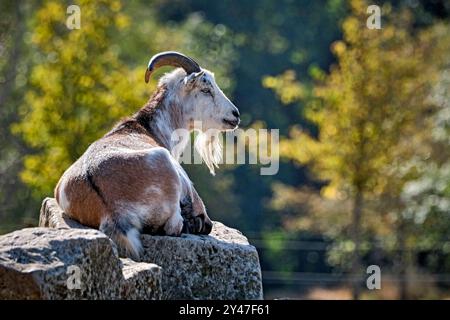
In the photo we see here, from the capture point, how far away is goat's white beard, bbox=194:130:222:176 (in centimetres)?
961

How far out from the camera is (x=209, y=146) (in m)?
9.79

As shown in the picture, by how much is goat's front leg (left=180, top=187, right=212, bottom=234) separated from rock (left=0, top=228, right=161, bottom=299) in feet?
4.70

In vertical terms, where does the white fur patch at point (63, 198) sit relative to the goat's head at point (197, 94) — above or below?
below

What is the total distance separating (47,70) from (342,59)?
4.88m

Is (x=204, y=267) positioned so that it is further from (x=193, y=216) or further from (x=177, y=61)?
(x=177, y=61)

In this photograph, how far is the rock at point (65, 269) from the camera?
18.8 feet

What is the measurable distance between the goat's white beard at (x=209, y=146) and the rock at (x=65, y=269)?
131 inches

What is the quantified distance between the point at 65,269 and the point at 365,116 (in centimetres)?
1193

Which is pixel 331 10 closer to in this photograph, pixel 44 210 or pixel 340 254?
pixel 340 254
